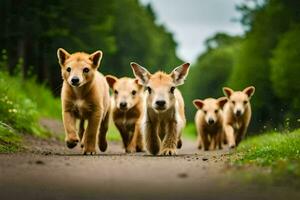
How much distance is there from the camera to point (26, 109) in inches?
908

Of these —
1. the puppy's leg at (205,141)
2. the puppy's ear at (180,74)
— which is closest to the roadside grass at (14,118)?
the puppy's ear at (180,74)

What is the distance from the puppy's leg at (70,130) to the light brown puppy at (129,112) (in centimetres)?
255

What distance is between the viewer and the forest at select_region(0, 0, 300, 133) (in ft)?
112

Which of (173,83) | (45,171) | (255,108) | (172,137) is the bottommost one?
(45,171)

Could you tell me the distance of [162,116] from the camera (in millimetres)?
15125

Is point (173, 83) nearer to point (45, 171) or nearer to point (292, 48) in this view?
point (45, 171)

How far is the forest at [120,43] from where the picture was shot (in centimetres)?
3406

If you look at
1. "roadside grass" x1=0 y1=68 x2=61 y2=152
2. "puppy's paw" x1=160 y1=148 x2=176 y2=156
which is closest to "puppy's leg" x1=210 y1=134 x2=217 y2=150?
"roadside grass" x1=0 y1=68 x2=61 y2=152

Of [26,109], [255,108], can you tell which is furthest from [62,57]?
[255,108]

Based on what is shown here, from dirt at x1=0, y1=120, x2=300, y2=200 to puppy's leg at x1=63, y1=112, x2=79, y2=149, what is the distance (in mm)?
2160

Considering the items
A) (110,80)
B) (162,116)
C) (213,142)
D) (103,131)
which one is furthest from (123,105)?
(213,142)

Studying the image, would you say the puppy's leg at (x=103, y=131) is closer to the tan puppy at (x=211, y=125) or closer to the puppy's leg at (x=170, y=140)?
the puppy's leg at (x=170, y=140)

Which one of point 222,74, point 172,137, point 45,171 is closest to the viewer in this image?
point 45,171

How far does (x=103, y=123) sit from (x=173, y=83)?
3354mm
